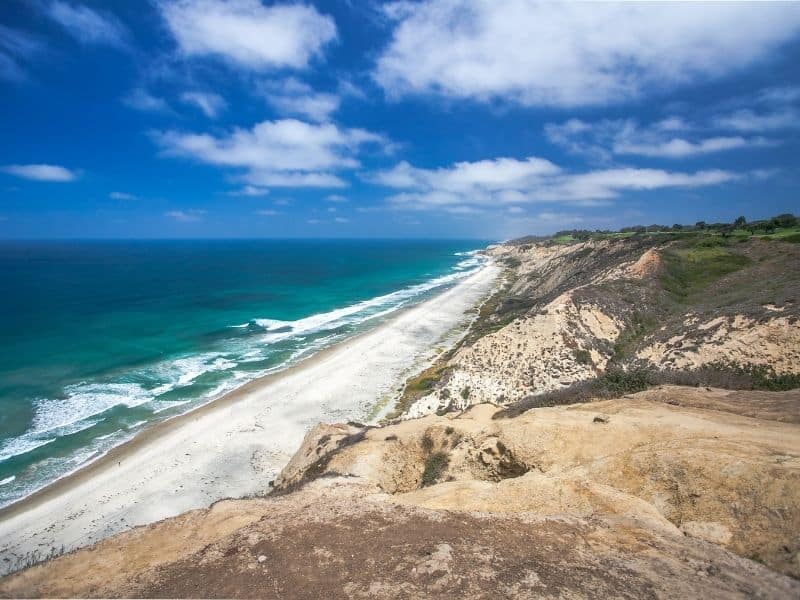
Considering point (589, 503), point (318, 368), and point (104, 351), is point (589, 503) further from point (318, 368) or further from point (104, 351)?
point (104, 351)

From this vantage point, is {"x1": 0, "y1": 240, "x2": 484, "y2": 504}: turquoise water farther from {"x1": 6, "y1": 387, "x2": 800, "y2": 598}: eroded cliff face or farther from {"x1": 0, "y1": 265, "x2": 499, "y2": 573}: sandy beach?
{"x1": 6, "y1": 387, "x2": 800, "y2": 598}: eroded cliff face

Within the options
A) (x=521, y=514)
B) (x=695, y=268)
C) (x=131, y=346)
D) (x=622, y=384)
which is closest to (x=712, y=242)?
(x=695, y=268)

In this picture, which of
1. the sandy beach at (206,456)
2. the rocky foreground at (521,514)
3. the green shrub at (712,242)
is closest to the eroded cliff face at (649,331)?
the rocky foreground at (521,514)

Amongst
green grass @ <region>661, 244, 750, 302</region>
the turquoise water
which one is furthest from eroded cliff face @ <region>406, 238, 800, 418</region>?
the turquoise water

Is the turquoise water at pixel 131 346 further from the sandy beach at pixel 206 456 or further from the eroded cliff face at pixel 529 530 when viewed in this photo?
the eroded cliff face at pixel 529 530

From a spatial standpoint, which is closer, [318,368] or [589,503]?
[589,503]

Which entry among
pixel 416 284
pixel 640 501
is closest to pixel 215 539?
pixel 640 501
